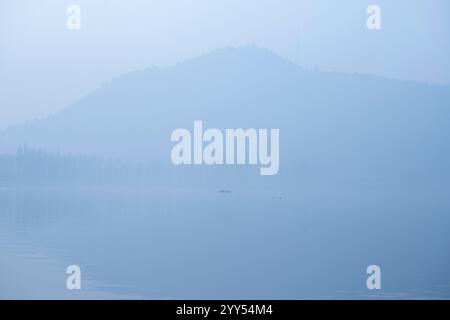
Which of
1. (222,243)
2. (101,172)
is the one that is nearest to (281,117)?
(222,243)

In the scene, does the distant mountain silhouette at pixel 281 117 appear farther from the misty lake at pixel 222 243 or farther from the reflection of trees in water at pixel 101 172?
the misty lake at pixel 222 243

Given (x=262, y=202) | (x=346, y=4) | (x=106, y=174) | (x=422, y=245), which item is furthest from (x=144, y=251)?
(x=346, y=4)

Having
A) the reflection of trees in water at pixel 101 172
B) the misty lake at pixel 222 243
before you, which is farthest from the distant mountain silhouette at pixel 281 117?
the misty lake at pixel 222 243

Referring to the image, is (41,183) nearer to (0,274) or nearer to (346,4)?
(0,274)

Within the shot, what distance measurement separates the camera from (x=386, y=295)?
12.9 ft

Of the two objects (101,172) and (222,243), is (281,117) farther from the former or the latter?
(101,172)

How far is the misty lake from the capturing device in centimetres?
392

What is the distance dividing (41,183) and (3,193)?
0.71 feet

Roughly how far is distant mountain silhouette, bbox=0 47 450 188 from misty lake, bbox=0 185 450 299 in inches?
8.3

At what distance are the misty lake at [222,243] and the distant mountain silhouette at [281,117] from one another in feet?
0.69

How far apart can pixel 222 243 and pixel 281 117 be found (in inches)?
31.5

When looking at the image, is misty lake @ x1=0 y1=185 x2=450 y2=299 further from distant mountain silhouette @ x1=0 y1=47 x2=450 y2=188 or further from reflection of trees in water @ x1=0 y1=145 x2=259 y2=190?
distant mountain silhouette @ x1=0 y1=47 x2=450 y2=188

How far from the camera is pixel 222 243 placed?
3.96 m

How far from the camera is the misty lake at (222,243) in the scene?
392cm
